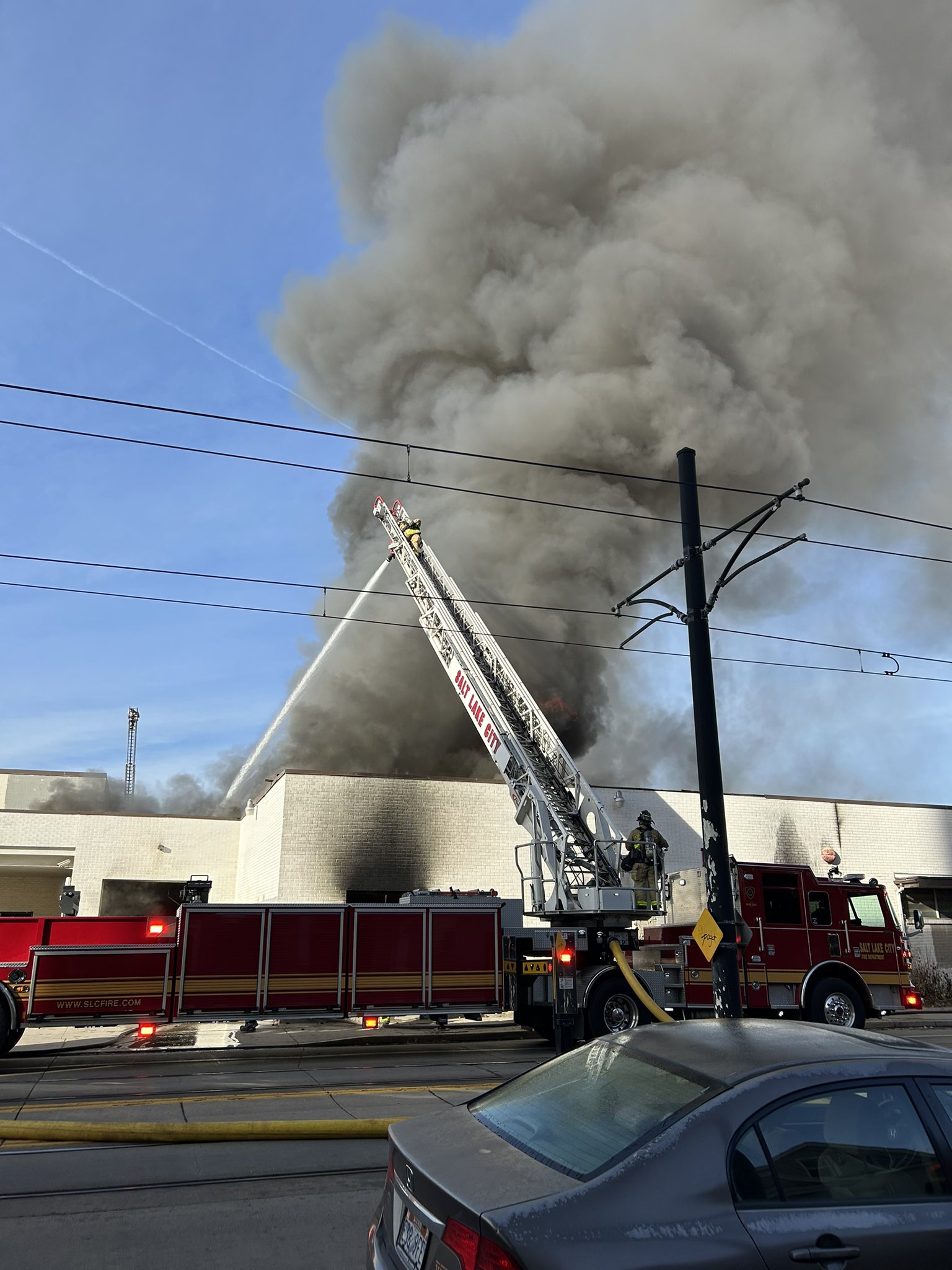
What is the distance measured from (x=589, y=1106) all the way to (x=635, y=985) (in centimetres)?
996

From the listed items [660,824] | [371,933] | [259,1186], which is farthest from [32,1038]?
[660,824]

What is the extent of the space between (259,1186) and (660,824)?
21092 millimetres

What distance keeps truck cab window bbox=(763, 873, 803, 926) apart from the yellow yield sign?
11.0 ft

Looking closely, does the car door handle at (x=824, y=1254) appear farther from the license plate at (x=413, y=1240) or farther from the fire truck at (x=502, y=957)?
the fire truck at (x=502, y=957)

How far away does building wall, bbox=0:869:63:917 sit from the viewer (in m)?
28.1

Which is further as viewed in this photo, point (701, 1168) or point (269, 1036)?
point (269, 1036)

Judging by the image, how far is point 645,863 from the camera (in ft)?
44.8

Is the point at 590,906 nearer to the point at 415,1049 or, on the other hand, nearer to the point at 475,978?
the point at 475,978

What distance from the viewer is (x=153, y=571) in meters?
14.2

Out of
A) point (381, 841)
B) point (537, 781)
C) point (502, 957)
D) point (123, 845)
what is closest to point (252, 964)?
point (502, 957)

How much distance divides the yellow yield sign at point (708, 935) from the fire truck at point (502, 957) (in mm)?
2100

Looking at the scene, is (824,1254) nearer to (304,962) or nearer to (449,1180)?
(449,1180)

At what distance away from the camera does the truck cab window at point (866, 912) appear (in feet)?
43.7

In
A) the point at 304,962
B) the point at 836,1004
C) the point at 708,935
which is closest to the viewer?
the point at 708,935
